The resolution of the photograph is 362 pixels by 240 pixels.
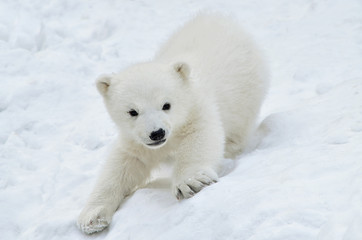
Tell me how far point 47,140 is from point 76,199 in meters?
1.48

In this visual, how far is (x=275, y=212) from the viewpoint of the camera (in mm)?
2887

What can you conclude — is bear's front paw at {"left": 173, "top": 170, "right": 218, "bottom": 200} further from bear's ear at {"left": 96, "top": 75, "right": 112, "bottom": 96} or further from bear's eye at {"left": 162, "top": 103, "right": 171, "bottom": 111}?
bear's ear at {"left": 96, "top": 75, "right": 112, "bottom": 96}

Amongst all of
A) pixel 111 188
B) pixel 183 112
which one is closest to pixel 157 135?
pixel 183 112

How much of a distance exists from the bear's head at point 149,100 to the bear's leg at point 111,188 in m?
0.29

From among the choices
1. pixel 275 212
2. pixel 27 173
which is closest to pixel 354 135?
pixel 275 212

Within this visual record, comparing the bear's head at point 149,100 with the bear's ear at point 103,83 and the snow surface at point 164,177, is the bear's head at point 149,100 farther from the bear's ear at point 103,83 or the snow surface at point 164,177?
the snow surface at point 164,177

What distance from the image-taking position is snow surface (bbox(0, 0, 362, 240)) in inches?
119

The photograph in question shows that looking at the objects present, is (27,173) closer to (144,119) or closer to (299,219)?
(144,119)

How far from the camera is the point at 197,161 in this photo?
14.0ft

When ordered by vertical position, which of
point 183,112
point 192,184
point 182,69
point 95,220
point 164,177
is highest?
point 182,69

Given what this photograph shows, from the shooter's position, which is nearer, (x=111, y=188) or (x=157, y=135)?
(x=157, y=135)

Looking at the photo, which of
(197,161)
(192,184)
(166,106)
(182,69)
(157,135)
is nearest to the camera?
(192,184)

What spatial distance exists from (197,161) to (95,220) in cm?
100

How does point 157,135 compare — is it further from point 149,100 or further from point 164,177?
point 164,177
